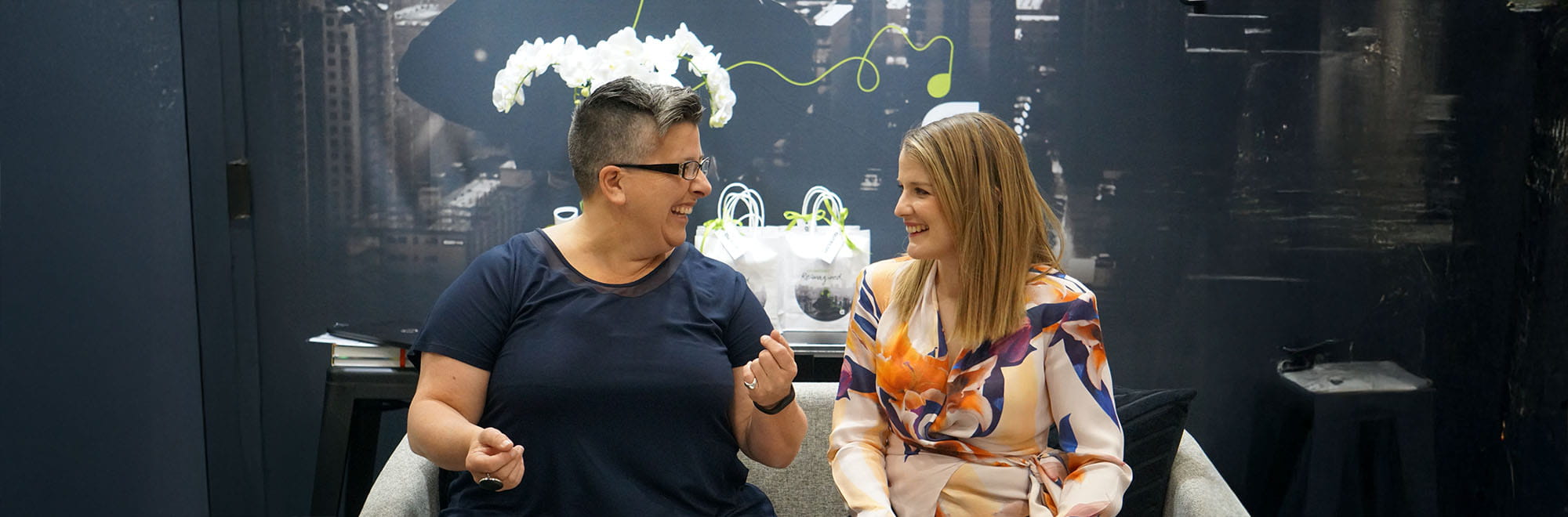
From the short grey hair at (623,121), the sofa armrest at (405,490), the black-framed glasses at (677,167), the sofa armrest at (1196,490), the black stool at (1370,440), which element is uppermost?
the short grey hair at (623,121)

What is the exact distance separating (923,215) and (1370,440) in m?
2.09

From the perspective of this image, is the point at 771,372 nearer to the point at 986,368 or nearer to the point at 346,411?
the point at 986,368

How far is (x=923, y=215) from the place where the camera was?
79.7 inches

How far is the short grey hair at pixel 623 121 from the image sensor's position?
7.14ft

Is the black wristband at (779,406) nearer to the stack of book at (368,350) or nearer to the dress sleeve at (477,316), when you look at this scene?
the dress sleeve at (477,316)

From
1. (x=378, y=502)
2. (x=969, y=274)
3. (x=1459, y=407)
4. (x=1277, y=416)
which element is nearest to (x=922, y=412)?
(x=969, y=274)

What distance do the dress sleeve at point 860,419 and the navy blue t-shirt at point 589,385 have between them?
22cm

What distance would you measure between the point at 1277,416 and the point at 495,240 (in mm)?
2391

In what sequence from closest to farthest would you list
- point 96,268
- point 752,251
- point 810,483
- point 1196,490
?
point 1196,490 → point 810,483 → point 96,268 → point 752,251

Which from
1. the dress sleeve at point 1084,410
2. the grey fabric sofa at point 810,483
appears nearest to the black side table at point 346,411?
the grey fabric sofa at point 810,483

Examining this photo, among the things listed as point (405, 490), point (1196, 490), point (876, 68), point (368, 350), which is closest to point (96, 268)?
point (368, 350)

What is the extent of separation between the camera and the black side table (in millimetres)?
2977

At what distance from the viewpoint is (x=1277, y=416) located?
138 inches

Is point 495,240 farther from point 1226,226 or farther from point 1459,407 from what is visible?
point 1459,407
